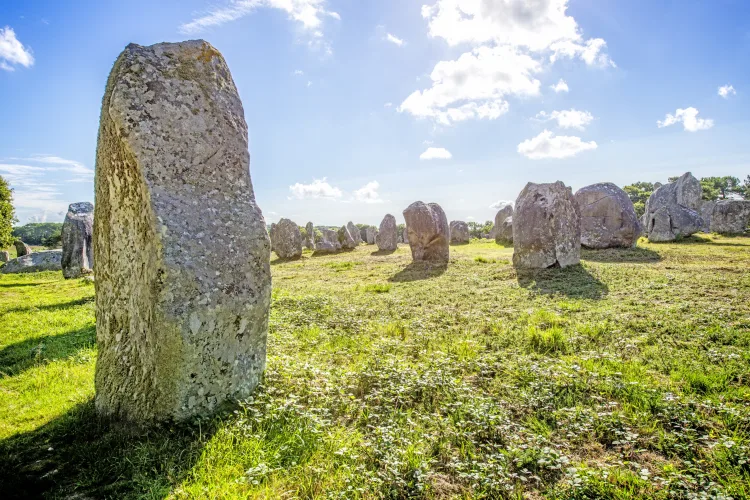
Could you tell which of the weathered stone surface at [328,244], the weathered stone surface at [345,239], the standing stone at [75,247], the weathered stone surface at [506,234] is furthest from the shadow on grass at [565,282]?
the weathered stone surface at [345,239]

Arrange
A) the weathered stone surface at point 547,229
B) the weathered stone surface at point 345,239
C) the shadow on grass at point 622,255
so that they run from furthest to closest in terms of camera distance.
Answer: the weathered stone surface at point 345,239 < the shadow on grass at point 622,255 < the weathered stone surface at point 547,229

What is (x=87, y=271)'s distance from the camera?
55.5ft

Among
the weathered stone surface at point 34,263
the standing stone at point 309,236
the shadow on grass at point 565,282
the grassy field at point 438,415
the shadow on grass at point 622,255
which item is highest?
the standing stone at point 309,236

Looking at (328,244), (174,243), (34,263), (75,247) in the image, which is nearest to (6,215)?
(34,263)

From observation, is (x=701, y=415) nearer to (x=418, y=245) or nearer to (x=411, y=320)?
(x=411, y=320)

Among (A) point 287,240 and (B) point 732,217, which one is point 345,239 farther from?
(B) point 732,217

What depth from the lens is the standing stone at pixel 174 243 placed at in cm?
372

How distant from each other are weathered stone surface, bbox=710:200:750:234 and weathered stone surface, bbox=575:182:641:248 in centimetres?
1063

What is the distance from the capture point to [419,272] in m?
15.5

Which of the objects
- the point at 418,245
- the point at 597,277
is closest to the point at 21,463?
the point at 597,277

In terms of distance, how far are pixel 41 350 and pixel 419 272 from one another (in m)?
11.6

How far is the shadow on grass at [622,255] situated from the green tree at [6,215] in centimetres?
2930

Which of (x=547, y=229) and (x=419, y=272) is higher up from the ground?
(x=547, y=229)

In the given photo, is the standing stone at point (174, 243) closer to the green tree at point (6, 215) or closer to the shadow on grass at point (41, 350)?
the shadow on grass at point (41, 350)
